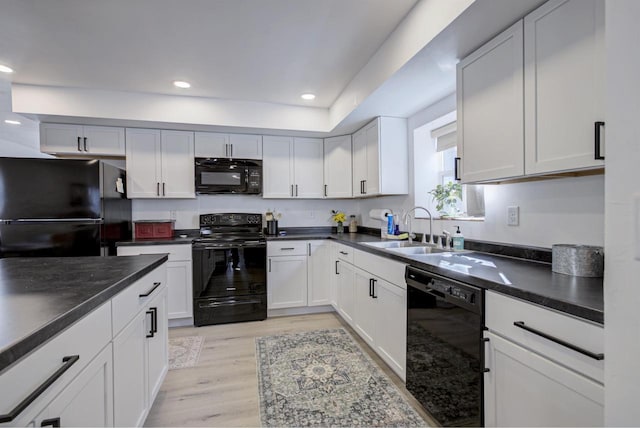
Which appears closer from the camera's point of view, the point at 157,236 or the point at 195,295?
the point at 195,295

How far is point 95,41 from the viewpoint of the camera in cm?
212

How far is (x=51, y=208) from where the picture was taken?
264cm

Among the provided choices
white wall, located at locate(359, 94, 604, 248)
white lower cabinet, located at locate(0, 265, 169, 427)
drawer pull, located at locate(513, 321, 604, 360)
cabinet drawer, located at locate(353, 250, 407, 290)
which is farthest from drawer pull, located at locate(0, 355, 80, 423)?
white wall, located at locate(359, 94, 604, 248)

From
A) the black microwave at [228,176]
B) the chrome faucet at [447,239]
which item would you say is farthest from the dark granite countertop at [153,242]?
the chrome faucet at [447,239]

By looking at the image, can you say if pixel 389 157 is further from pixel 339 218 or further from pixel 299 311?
pixel 299 311

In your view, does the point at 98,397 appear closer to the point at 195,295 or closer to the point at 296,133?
the point at 195,295

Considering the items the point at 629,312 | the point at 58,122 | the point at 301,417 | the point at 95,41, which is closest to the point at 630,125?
the point at 629,312

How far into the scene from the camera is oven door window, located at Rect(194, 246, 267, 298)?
3.13 metres

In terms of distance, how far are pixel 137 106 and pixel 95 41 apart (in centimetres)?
95

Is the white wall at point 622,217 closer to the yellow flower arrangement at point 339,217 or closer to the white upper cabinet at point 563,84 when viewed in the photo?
the white upper cabinet at point 563,84

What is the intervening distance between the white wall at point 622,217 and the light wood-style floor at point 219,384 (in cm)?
140

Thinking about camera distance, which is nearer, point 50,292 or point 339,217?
point 50,292

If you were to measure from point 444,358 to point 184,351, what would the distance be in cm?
213

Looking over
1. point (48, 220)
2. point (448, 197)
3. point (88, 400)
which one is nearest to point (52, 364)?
point (88, 400)
